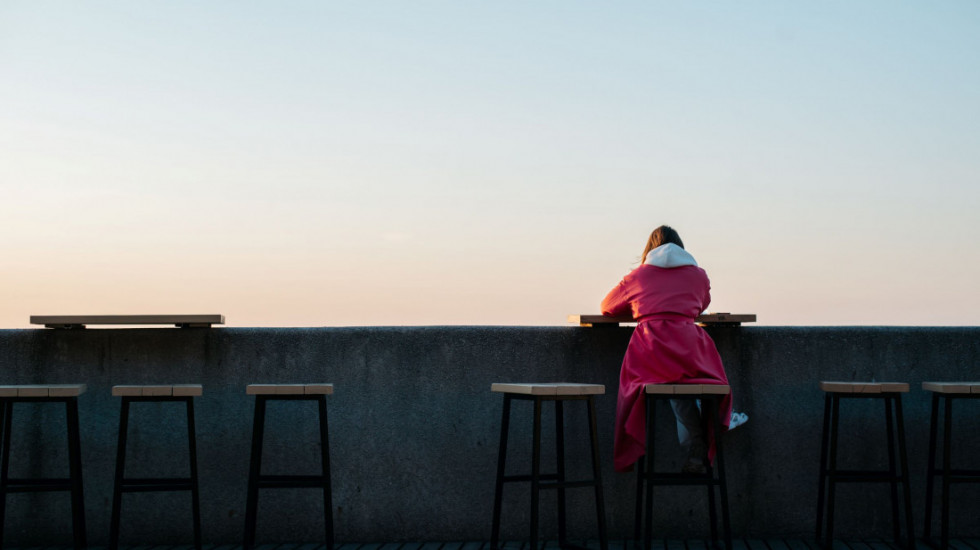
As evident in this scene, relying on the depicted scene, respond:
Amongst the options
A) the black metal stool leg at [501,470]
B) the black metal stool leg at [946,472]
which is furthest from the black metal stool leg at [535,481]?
the black metal stool leg at [946,472]

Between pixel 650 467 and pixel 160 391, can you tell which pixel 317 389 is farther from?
pixel 650 467

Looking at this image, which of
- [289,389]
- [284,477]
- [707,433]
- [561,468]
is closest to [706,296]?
[707,433]

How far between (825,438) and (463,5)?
5106mm

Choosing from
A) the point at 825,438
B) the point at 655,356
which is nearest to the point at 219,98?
the point at 655,356

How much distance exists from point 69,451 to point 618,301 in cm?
265

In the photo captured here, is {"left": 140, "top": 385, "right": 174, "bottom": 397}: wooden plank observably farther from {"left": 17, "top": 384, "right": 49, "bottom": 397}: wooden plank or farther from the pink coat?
the pink coat

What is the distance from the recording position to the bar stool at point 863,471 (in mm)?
4438

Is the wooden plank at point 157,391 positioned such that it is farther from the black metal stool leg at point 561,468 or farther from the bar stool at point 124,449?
the black metal stool leg at point 561,468

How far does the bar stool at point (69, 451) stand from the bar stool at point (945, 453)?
3887 millimetres

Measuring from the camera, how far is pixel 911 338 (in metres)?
5.01

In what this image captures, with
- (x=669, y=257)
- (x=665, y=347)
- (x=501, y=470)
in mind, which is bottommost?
(x=501, y=470)

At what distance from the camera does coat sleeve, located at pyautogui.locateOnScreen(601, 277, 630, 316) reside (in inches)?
186

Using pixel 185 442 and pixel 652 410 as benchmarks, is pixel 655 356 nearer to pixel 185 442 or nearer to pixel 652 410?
pixel 652 410

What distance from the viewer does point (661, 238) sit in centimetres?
491
